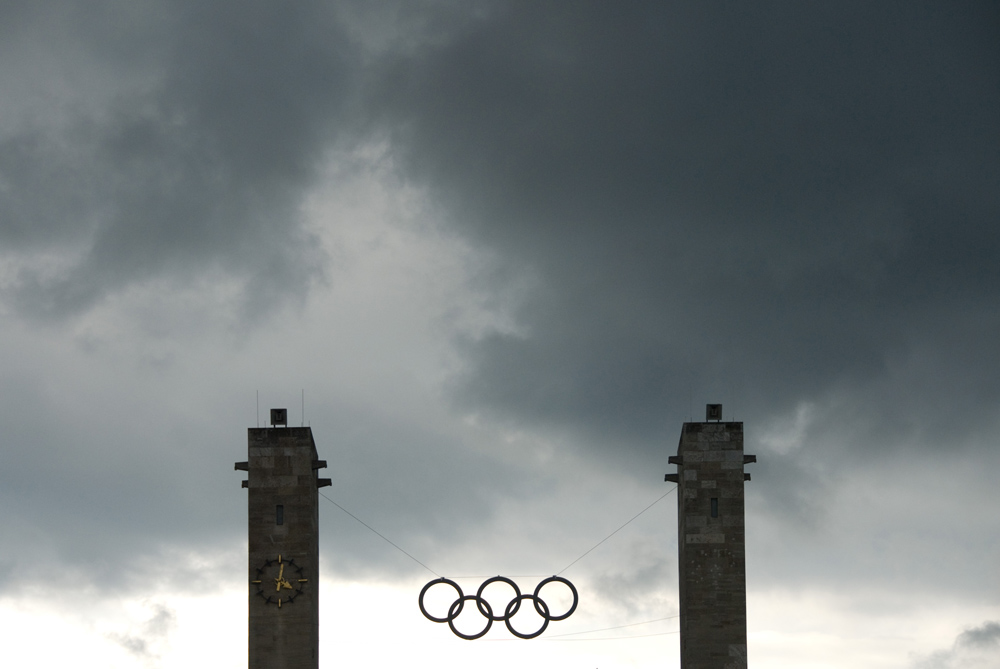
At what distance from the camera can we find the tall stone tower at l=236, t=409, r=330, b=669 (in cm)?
12244

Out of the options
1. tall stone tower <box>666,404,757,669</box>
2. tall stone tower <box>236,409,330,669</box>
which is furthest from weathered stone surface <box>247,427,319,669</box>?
tall stone tower <box>666,404,757,669</box>

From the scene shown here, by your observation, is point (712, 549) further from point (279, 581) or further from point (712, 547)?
point (279, 581)

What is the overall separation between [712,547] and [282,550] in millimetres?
22294

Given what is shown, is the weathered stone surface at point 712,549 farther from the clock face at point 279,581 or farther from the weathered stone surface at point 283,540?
A: the clock face at point 279,581

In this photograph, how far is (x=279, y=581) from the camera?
4845 inches

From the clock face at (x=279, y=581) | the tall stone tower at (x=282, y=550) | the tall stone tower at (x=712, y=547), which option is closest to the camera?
the tall stone tower at (x=282, y=550)

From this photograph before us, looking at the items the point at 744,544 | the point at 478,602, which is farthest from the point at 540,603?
the point at 744,544

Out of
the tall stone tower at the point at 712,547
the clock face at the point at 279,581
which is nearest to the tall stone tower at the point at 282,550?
the clock face at the point at 279,581

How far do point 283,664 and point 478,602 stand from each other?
10521 millimetres

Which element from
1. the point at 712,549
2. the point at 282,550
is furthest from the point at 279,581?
the point at 712,549

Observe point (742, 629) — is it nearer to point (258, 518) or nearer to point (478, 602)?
point (478, 602)

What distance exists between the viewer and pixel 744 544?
12456 centimetres

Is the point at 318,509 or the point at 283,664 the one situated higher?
the point at 318,509

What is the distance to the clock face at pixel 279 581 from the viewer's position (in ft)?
404
